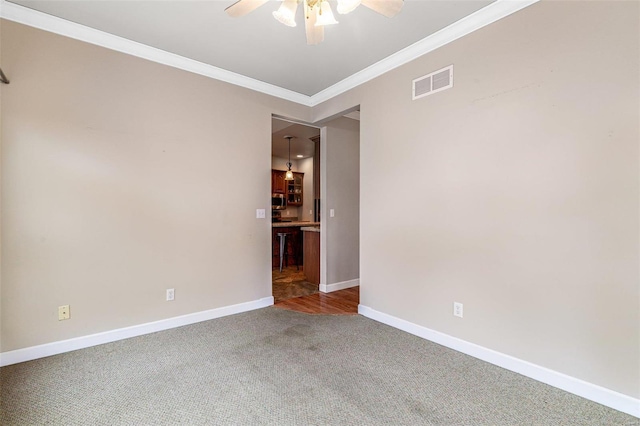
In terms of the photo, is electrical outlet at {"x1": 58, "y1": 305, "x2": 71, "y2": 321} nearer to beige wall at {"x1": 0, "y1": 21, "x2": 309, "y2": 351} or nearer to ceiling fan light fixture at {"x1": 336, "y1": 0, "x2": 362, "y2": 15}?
beige wall at {"x1": 0, "y1": 21, "x2": 309, "y2": 351}

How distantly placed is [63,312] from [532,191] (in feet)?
12.7

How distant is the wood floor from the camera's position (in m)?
3.51

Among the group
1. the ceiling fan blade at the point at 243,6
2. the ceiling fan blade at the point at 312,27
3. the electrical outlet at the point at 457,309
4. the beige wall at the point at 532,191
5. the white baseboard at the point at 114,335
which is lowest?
the white baseboard at the point at 114,335

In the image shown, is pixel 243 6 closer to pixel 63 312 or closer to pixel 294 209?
pixel 63 312

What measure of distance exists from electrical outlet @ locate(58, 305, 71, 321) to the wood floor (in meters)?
2.03

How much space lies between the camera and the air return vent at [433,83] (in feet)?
8.41

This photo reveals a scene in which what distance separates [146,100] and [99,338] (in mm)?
2279

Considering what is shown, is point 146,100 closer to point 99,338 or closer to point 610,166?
point 99,338

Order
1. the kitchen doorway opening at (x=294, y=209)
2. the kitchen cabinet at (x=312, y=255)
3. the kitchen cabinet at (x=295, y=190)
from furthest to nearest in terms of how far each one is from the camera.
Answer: the kitchen cabinet at (x=295, y=190) < the kitchen doorway opening at (x=294, y=209) < the kitchen cabinet at (x=312, y=255)

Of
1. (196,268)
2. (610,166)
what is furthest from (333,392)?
(610,166)

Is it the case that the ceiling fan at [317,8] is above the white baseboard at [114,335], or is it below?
above

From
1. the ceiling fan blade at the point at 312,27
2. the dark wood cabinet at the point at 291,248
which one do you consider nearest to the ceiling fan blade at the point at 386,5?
the ceiling fan blade at the point at 312,27

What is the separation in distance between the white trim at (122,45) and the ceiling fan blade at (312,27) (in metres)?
1.71

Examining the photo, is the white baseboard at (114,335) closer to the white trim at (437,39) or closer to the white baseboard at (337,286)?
the white baseboard at (337,286)
